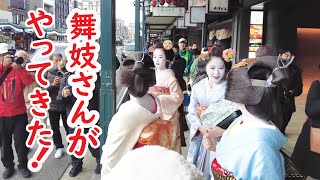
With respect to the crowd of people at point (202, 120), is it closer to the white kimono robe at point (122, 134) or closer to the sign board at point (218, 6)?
the white kimono robe at point (122, 134)

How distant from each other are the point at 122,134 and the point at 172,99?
212cm

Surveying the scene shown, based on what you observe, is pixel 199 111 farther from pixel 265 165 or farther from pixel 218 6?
pixel 218 6

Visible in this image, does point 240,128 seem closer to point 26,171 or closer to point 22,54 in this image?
point 26,171

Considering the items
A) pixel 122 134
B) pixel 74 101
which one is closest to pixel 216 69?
pixel 122 134

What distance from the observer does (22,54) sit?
603 centimetres

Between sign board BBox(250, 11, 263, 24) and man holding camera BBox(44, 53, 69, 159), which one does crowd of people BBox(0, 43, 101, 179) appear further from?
sign board BBox(250, 11, 263, 24)

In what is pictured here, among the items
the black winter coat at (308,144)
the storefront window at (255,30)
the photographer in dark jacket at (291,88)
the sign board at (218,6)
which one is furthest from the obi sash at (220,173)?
the storefront window at (255,30)

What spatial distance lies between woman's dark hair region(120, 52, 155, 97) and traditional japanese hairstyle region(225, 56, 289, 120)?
0.90m

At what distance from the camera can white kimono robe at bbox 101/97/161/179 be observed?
2711mm

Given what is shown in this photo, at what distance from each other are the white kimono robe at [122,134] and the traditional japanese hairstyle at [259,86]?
0.81 metres

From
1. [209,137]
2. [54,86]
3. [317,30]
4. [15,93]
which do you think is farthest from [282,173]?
[317,30]

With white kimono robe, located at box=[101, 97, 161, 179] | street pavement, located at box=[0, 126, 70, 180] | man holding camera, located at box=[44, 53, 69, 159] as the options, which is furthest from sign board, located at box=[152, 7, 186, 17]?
white kimono robe, located at box=[101, 97, 161, 179]

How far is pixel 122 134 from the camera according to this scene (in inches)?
107

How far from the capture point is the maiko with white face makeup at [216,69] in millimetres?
3949
